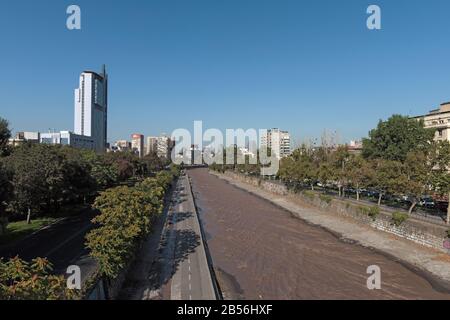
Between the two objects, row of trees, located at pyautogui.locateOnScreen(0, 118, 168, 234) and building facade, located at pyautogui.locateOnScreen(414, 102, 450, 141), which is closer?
row of trees, located at pyautogui.locateOnScreen(0, 118, 168, 234)

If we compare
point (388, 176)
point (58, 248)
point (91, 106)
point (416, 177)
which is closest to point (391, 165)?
point (388, 176)

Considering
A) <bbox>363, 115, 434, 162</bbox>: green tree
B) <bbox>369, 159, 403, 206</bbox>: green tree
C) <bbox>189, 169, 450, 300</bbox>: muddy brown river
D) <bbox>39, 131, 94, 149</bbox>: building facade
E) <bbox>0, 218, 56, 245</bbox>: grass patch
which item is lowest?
<bbox>189, 169, 450, 300</bbox>: muddy brown river

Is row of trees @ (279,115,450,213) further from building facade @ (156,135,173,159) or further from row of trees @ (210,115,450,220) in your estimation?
building facade @ (156,135,173,159)

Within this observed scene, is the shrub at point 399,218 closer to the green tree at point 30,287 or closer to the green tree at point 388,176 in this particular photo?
the green tree at point 388,176

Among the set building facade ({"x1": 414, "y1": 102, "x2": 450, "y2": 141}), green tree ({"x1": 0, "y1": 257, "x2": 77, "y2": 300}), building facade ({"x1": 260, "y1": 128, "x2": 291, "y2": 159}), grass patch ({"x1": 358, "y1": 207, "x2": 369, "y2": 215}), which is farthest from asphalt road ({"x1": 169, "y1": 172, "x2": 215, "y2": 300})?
building facade ({"x1": 260, "y1": 128, "x2": 291, "y2": 159})

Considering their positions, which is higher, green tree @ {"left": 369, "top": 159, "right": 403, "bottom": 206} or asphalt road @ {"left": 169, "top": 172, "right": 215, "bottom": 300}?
green tree @ {"left": 369, "top": 159, "right": 403, "bottom": 206}

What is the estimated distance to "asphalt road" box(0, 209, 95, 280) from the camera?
18.9m

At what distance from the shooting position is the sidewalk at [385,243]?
2086cm

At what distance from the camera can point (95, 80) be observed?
14362 cm

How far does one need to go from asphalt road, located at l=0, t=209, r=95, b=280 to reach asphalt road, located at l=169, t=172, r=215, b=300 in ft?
14.5

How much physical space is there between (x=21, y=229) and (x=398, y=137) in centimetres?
4346

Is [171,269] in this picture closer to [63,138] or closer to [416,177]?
[416,177]

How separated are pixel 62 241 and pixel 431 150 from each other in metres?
30.5
